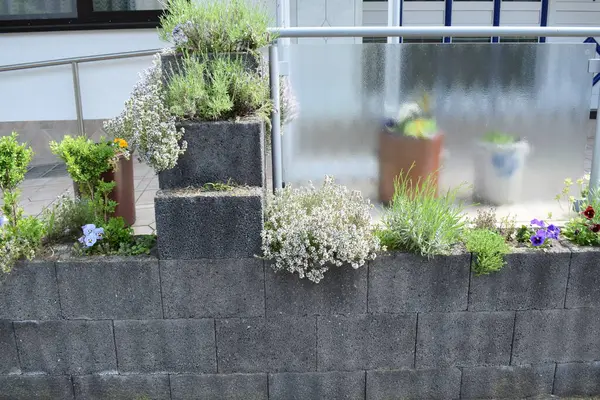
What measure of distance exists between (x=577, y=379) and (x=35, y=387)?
2941mm

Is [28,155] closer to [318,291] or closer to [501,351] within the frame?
[318,291]

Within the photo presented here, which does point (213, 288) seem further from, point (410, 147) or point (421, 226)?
point (410, 147)

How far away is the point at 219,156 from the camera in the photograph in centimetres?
308

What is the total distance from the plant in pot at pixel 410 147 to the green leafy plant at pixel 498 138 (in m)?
0.27

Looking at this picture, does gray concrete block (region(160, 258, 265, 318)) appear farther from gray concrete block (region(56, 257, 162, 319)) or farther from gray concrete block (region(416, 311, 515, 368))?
gray concrete block (region(416, 311, 515, 368))

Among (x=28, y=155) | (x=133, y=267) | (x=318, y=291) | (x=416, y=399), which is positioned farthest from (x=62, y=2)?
(x=416, y=399)

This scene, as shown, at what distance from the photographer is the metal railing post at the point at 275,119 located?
10.8ft

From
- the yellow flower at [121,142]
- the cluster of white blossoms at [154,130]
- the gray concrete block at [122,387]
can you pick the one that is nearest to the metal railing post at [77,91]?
the yellow flower at [121,142]

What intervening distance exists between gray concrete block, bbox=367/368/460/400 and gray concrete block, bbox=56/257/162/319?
1.21 m

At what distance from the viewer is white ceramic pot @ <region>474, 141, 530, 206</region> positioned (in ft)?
11.6

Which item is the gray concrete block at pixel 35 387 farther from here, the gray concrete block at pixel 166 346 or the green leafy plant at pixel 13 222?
the green leafy plant at pixel 13 222

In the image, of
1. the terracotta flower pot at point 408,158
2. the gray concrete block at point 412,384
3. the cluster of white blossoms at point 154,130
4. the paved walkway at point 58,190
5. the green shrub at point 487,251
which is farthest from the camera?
the paved walkway at point 58,190

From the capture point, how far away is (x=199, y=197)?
9.81 feet

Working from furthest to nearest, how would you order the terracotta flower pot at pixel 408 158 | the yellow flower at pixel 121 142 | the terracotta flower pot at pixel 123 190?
the terracotta flower pot at pixel 123 190
the yellow flower at pixel 121 142
the terracotta flower pot at pixel 408 158
